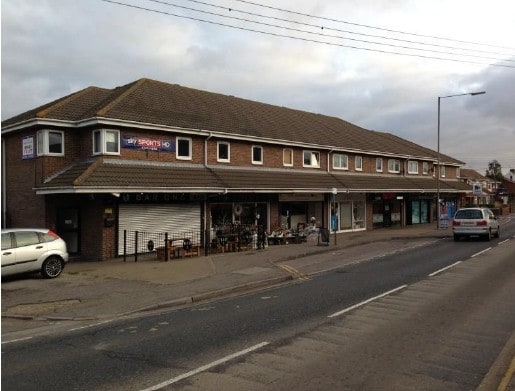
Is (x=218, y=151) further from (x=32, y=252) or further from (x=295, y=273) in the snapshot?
(x=32, y=252)

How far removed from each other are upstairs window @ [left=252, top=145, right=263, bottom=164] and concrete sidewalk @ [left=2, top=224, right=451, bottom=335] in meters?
6.30

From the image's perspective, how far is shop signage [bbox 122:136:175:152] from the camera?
20.2 m

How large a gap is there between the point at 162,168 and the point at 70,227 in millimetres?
4300

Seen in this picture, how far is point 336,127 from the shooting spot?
37.1 meters

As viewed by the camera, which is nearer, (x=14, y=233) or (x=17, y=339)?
(x=17, y=339)

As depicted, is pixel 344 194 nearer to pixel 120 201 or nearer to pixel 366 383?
pixel 120 201

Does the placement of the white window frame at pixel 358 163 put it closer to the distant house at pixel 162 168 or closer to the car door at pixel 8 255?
the distant house at pixel 162 168

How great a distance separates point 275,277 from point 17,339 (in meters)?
7.44

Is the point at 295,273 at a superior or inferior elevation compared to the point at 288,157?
inferior

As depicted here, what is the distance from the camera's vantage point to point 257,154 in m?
26.4

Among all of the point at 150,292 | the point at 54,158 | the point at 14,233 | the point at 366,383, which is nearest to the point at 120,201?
the point at 54,158

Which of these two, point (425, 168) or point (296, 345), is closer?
point (296, 345)

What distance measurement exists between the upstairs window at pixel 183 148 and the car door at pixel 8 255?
31.0ft

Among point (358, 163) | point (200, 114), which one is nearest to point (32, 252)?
point (200, 114)
